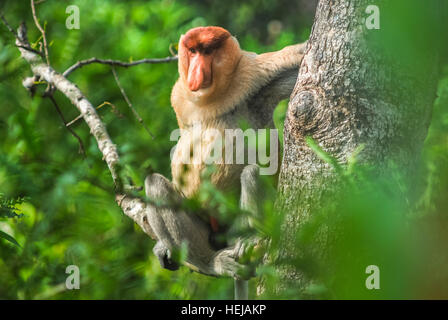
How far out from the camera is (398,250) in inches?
12.5

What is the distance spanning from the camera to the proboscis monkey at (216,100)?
221 cm

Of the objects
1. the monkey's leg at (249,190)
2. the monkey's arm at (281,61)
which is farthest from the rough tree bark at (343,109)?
the monkey's arm at (281,61)

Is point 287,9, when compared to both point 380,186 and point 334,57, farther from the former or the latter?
point 380,186

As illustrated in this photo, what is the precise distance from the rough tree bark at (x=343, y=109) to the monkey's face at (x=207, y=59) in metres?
0.91

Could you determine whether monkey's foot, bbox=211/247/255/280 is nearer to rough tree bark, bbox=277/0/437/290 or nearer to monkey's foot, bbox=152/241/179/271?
monkey's foot, bbox=152/241/179/271

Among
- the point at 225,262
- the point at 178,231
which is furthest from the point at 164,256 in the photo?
the point at 225,262

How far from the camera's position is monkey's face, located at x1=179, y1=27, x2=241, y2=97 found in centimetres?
220

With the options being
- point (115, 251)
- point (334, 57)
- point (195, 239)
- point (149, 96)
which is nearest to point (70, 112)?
point (149, 96)

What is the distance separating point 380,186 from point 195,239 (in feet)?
6.28

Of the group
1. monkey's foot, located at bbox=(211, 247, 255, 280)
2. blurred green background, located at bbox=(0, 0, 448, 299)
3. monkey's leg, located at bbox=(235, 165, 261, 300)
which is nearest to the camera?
blurred green background, located at bbox=(0, 0, 448, 299)

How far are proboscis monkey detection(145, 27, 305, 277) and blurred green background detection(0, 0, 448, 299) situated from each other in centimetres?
18

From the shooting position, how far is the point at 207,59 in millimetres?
2213

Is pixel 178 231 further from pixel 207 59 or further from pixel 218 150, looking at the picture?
pixel 207 59

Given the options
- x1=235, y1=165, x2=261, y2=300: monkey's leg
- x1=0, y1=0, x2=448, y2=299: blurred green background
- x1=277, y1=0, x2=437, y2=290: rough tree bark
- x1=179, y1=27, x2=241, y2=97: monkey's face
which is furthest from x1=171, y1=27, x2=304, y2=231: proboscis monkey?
x1=277, y1=0, x2=437, y2=290: rough tree bark
